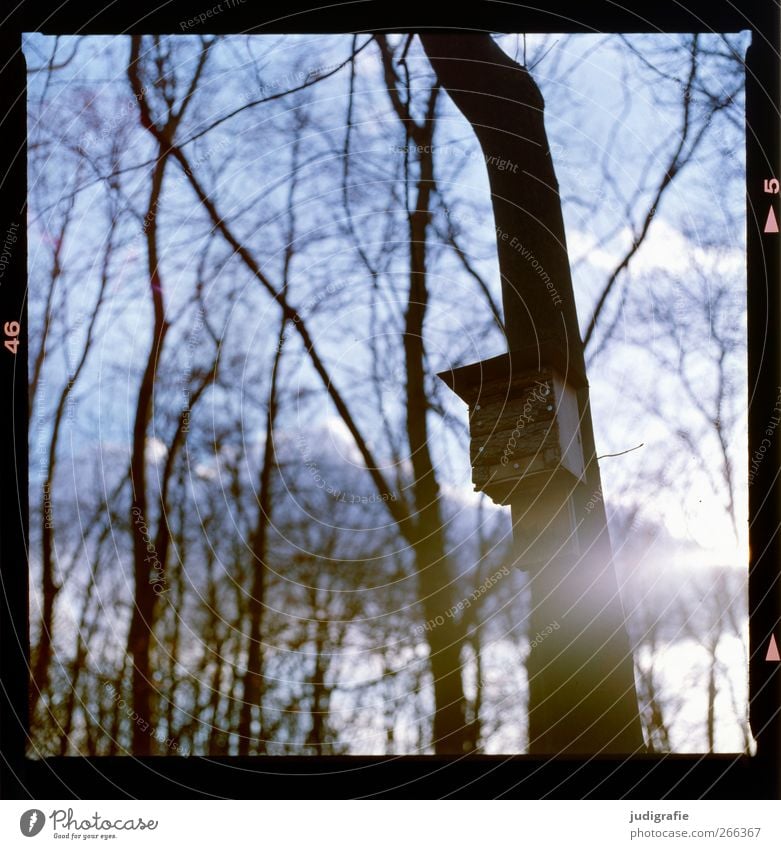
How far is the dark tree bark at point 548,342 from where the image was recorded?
133 inches

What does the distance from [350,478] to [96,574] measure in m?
1.12

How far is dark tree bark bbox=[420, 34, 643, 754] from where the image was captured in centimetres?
338

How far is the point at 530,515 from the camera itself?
11.3ft

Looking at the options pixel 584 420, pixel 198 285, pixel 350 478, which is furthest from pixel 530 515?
pixel 198 285

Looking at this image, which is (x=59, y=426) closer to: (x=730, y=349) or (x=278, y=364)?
(x=278, y=364)

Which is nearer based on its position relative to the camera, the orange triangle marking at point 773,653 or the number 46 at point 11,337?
the orange triangle marking at point 773,653

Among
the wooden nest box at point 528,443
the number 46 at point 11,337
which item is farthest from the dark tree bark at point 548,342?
the number 46 at point 11,337
